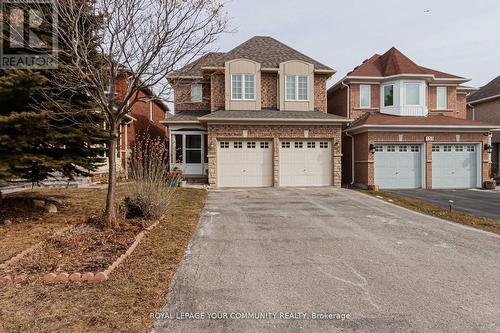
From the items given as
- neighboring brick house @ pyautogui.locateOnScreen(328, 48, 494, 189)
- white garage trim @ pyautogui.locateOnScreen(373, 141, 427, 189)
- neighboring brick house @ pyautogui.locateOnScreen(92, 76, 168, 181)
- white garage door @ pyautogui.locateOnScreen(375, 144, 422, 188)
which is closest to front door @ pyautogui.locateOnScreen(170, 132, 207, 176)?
neighboring brick house @ pyautogui.locateOnScreen(92, 76, 168, 181)

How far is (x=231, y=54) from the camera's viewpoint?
18.3 metres

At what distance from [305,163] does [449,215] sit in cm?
737

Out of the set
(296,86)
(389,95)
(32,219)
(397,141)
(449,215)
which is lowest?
(449,215)

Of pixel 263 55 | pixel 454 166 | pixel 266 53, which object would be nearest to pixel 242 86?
pixel 263 55

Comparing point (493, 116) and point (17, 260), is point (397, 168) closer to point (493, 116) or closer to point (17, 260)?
point (493, 116)

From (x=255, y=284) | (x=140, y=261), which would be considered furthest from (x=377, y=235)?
(x=140, y=261)

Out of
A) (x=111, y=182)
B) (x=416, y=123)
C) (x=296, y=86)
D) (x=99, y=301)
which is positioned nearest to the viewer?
(x=99, y=301)

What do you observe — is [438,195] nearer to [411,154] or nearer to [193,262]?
[411,154]

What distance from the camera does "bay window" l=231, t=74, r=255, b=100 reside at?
16.7m

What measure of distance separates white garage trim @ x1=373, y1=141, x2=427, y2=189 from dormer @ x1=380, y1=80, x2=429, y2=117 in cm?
308

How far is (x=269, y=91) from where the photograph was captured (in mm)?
17453

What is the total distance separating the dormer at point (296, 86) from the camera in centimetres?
1689

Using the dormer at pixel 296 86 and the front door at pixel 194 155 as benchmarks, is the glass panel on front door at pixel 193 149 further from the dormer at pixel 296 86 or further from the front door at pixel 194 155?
the dormer at pixel 296 86
